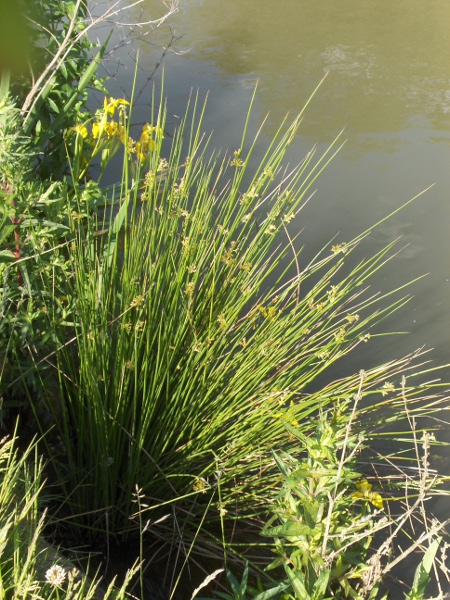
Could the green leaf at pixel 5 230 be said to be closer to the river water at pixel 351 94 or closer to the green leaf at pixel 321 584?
the green leaf at pixel 321 584

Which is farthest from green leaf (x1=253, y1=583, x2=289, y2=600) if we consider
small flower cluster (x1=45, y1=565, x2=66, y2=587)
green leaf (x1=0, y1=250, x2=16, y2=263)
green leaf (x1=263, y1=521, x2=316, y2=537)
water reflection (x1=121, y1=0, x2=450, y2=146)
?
water reflection (x1=121, y1=0, x2=450, y2=146)

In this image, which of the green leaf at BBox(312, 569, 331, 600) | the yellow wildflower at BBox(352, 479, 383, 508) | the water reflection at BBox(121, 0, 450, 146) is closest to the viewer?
the green leaf at BBox(312, 569, 331, 600)

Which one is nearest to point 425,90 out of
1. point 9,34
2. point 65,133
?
point 65,133

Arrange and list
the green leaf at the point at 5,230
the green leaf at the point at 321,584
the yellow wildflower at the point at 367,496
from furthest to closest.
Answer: the green leaf at the point at 5,230 → the yellow wildflower at the point at 367,496 → the green leaf at the point at 321,584

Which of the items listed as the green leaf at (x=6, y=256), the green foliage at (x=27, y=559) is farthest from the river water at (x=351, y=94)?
the green foliage at (x=27, y=559)

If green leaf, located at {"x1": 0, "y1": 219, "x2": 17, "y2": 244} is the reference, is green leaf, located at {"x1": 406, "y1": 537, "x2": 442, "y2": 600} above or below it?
below

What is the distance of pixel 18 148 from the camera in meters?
1.77

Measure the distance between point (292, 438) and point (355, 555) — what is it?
0.39 m

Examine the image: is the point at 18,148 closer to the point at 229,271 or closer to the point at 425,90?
the point at 229,271

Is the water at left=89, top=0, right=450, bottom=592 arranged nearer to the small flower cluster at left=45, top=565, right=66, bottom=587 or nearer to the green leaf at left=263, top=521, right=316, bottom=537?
the green leaf at left=263, top=521, right=316, bottom=537

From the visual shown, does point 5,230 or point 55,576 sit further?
point 5,230

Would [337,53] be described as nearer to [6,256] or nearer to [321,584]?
[6,256]

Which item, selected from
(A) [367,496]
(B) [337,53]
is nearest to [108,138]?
(A) [367,496]

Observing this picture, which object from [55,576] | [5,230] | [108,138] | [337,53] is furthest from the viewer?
[337,53]
